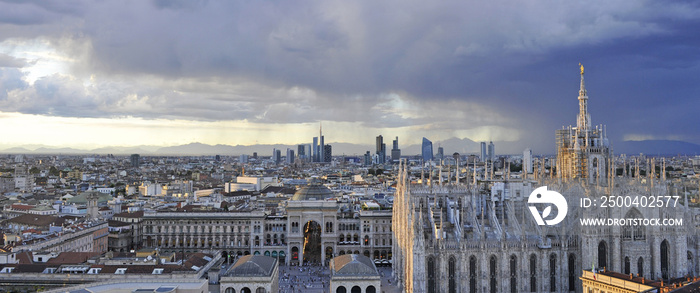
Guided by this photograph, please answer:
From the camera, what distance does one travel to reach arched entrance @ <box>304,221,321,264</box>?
298ft

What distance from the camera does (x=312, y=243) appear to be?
101m

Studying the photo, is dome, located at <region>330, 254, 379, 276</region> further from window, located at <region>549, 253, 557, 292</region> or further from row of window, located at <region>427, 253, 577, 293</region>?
window, located at <region>549, 253, 557, 292</region>

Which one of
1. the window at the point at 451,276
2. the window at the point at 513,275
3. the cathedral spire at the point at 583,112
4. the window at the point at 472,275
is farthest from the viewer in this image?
the cathedral spire at the point at 583,112

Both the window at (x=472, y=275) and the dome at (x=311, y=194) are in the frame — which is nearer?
the window at (x=472, y=275)

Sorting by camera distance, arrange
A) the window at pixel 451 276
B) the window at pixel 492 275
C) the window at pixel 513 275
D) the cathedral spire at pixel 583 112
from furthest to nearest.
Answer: the cathedral spire at pixel 583 112
the window at pixel 513 275
the window at pixel 492 275
the window at pixel 451 276

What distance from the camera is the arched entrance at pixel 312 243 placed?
9081 centimetres

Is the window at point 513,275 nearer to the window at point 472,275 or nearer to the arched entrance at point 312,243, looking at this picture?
the window at point 472,275

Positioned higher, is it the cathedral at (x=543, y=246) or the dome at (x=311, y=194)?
the dome at (x=311, y=194)

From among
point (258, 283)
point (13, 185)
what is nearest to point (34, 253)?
point (258, 283)

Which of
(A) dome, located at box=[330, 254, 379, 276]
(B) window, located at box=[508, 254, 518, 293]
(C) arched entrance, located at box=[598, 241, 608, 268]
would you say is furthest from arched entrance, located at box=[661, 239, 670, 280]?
(A) dome, located at box=[330, 254, 379, 276]

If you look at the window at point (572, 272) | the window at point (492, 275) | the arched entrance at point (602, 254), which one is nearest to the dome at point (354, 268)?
the window at point (492, 275)

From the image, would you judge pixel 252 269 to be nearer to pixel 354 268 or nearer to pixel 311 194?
pixel 354 268

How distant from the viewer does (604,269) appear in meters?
56.6

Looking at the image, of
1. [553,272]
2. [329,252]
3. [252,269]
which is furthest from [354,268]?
[329,252]
